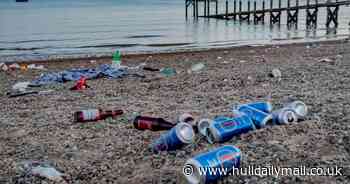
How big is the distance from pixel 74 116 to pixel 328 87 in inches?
157

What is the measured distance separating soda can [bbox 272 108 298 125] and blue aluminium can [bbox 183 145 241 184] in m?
1.50

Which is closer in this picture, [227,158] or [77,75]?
[227,158]

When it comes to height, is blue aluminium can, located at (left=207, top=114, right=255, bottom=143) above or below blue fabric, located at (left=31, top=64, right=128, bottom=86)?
above

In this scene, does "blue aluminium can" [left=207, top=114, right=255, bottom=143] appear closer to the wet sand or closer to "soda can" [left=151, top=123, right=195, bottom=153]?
the wet sand

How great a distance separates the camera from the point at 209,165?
3184 mm

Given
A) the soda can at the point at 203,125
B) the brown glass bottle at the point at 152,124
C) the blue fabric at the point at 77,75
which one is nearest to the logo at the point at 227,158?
the soda can at the point at 203,125

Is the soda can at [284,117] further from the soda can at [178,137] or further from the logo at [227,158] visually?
the logo at [227,158]

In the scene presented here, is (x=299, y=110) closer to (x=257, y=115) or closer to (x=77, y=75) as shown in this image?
(x=257, y=115)

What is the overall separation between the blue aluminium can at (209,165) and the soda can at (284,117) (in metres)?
1.50

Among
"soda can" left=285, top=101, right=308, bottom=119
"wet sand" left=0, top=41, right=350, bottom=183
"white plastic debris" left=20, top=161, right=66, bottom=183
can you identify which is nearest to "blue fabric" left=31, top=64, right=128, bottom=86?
"wet sand" left=0, top=41, right=350, bottom=183

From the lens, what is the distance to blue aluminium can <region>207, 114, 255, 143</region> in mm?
4191

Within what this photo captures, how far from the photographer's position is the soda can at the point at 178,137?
4027 mm

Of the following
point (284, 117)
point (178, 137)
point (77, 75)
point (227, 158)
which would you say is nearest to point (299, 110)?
point (284, 117)

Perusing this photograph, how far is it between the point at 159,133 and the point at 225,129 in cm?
95
